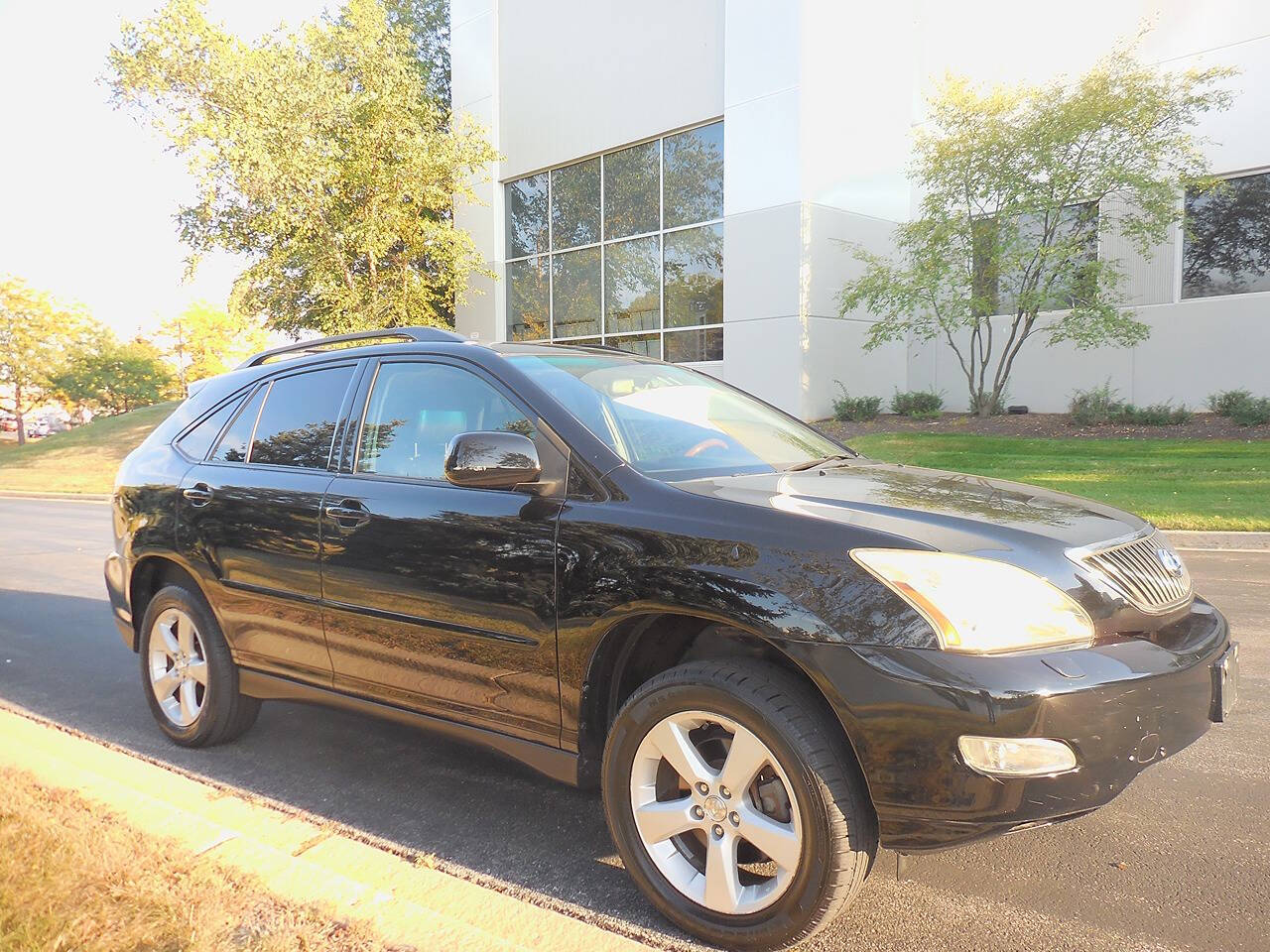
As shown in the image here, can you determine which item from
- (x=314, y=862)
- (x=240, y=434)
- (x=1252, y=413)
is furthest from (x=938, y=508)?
(x=1252, y=413)

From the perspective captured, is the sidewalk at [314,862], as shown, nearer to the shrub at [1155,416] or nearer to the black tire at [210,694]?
the black tire at [210,694]

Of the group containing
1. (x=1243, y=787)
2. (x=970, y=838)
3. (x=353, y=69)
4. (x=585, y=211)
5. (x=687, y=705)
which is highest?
(x=353, y=69)

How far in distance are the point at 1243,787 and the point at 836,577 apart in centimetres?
231

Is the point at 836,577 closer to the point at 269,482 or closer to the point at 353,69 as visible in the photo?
the point at 269,482

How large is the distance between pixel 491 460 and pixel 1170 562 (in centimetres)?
215

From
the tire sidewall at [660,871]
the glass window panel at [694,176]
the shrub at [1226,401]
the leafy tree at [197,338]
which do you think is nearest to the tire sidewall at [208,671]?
the tire sidewall at [660,871]

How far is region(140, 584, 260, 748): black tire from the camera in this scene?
408 cm

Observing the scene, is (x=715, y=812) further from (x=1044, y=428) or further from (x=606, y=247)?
(x=606, y=247)

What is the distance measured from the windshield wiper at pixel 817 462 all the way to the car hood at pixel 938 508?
0.07 metres

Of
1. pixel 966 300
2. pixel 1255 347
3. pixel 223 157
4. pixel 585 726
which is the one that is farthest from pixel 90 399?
pixel 585 726

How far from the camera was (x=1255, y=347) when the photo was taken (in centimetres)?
1769

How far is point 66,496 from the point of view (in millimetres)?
21484

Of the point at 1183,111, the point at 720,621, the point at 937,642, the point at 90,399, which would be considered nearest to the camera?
the point at 937,642

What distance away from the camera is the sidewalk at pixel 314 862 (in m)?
2.43
